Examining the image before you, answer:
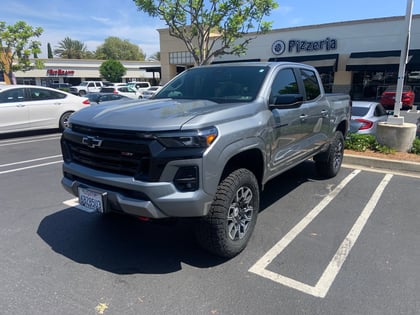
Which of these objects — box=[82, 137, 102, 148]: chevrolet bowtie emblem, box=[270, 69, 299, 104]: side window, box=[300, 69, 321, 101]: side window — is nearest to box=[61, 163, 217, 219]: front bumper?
box=[82, 137, 102, 148]: chevrolet bowtie emblem

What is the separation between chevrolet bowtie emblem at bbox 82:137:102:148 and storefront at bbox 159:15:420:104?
25.5 m

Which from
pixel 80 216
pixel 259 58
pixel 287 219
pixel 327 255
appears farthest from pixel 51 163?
pixel 259 58

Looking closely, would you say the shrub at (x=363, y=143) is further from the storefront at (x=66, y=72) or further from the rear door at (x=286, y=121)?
the storefront at (x=66, y=72)

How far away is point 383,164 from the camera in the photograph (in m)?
6.91

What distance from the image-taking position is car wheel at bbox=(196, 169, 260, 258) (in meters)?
2.96

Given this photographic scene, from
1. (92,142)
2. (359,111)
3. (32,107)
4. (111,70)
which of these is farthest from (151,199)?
(111,70)

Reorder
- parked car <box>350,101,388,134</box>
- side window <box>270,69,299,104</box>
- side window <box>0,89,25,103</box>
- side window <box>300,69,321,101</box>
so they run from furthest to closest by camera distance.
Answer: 1. side window <box>0,89,25,103</box>
2. parked car <box>350,101,388,134</box>
3. side window <box>300,69,321,101</box>
4. side window <box>270,69,299,104</box>

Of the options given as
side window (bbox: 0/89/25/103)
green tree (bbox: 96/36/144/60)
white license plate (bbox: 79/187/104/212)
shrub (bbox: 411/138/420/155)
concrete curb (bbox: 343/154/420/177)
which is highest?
green tree (bbox: 96/36/144/60)

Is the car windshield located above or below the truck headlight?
below

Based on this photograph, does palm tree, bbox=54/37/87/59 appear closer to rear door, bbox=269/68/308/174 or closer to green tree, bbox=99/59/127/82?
green tree, bbox=99/59/127/82

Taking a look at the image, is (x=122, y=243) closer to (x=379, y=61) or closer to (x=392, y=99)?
(x=392, y=99)

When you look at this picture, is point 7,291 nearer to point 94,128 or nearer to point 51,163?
point 94,128

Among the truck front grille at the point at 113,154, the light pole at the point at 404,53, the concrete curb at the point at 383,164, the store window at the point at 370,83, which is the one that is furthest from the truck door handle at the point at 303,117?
the store window at the point at 370,83

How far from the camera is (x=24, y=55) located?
89.6 ft
